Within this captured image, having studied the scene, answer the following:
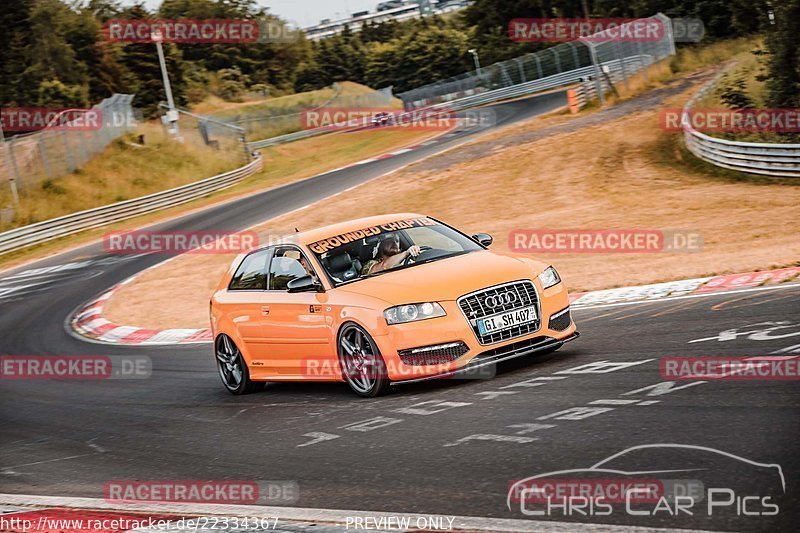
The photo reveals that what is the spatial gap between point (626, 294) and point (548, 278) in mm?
4049

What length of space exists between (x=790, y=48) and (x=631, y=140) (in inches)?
234

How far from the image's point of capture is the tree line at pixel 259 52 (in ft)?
156

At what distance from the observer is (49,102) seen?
222ft

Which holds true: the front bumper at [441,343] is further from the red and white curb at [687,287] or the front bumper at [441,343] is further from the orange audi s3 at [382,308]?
the red and white curb at [687,287]

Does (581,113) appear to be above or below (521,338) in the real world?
below

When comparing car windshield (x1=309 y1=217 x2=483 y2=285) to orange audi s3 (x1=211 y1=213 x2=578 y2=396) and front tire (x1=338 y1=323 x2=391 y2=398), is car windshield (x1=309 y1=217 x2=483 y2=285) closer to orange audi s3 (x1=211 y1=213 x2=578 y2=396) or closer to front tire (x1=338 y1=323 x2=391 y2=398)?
orange audi s3 (x1=211 y1=213 x2=578 y2=396)

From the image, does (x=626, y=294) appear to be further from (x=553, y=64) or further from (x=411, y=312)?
(x=553, y=64)

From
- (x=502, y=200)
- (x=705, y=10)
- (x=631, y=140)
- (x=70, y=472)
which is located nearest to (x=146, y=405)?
(x=70, y=472)

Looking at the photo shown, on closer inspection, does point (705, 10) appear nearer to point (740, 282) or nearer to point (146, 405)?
point (740, 282)

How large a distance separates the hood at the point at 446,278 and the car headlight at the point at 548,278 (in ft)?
0.17

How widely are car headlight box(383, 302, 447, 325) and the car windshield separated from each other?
918 millimetres

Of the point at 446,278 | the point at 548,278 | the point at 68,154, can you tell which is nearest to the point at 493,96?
the point at 68,154

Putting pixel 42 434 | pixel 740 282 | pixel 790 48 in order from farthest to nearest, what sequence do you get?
pixel 790 48 < pixel 740 282 < pixel 42 434

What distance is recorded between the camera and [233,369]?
35.1 ft
